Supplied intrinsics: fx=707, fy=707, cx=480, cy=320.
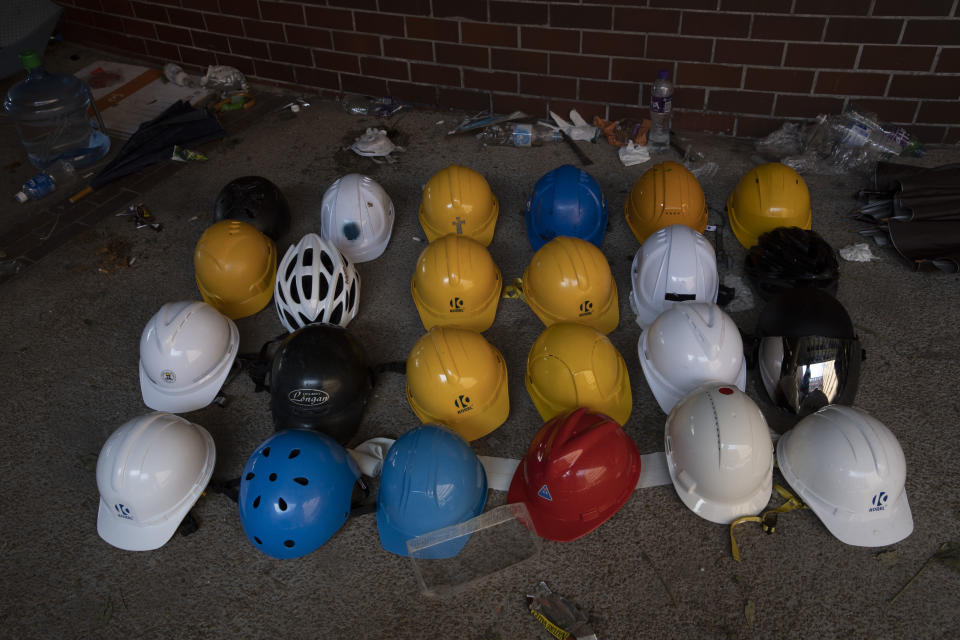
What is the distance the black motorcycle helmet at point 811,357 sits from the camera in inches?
132

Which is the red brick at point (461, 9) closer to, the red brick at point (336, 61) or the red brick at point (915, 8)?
the red brick at point (336, 61)

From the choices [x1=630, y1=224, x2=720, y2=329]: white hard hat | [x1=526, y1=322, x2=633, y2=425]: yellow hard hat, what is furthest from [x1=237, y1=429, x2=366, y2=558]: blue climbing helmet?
[x1=630, y1=224, x2=720, y2=329]: white hard hat

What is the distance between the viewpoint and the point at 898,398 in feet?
11.7

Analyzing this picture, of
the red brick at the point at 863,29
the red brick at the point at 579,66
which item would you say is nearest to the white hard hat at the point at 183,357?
the red brick at the point at 579,66

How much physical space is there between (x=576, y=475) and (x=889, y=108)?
13.0 feet

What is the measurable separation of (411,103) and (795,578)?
476 cm

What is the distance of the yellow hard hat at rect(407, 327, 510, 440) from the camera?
3.38 m

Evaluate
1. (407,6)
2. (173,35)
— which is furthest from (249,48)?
(407,6)

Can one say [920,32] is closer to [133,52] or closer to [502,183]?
[502,183]

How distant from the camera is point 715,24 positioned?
4969 mm

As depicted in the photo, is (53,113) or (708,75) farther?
(53,113)

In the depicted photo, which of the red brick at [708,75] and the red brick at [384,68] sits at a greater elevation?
the red brick at [708,75]

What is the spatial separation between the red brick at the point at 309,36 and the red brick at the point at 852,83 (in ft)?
12.9

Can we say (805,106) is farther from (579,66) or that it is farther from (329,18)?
(329,18)
